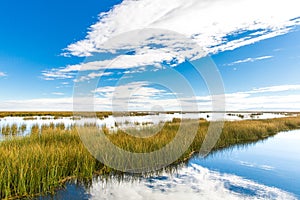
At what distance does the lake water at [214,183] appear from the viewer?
681cm

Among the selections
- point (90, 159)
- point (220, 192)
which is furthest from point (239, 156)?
point (90, 159)

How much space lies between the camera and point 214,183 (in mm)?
8109

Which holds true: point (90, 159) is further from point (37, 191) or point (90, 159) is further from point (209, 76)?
point (209, 76)

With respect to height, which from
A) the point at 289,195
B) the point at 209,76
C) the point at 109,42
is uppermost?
the point at 109,42

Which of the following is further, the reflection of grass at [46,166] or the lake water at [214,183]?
the lake water at [214,183]

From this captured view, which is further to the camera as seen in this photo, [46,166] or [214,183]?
[214,183]

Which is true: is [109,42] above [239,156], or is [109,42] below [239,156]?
above

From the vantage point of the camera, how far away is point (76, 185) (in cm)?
711

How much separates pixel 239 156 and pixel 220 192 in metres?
5.88

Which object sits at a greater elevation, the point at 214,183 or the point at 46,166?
the point at 46,166

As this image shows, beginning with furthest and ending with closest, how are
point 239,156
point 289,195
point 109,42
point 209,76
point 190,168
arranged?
point 109,42
point 209,76
point 239,156
point 190,168
point 289,195

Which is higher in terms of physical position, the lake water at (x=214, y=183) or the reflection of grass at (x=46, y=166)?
the reflection of grass at (x=46, y=166)

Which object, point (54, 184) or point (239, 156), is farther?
point (239, 156)

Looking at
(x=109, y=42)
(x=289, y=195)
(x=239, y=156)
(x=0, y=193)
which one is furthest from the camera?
(x=109, y=42)
